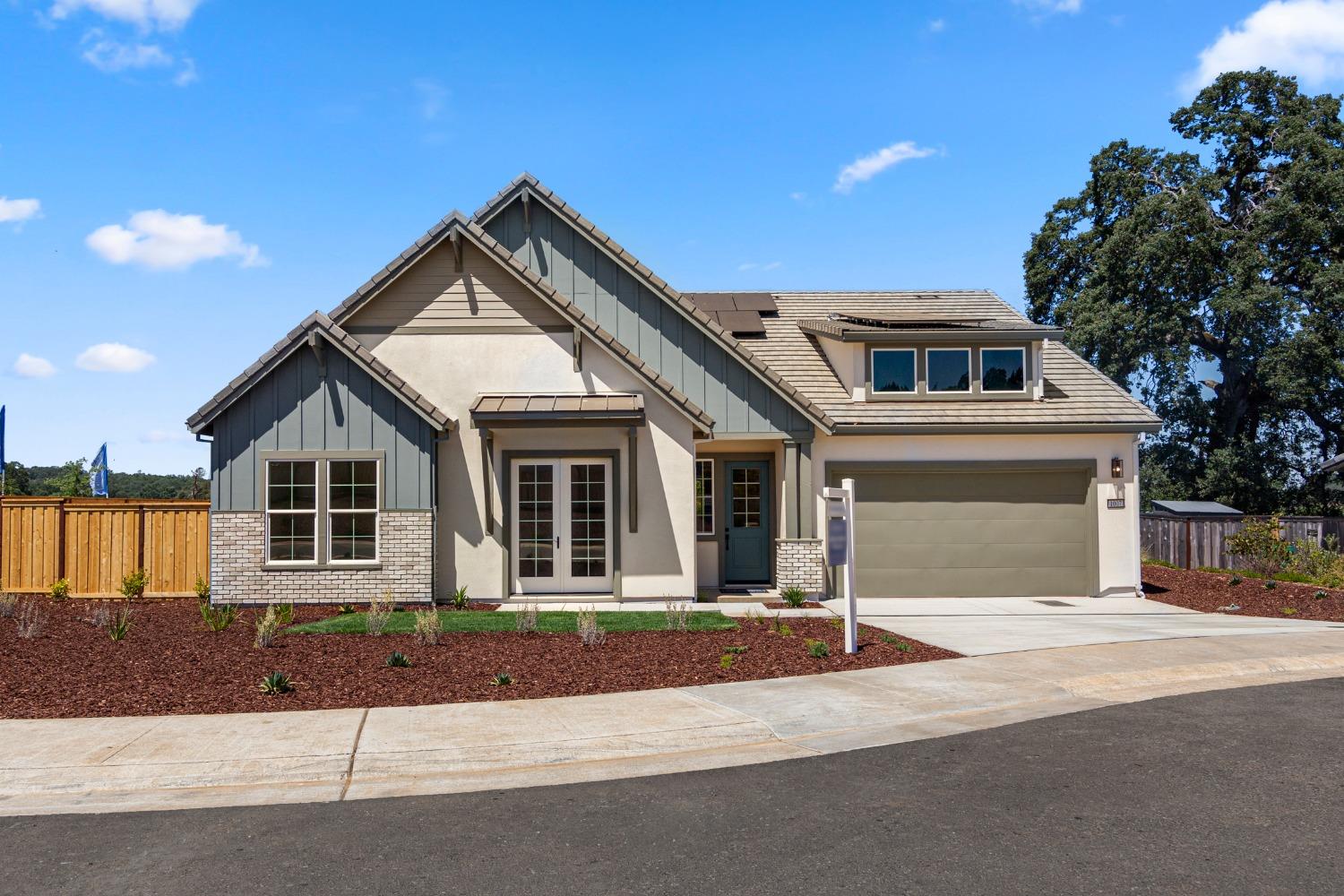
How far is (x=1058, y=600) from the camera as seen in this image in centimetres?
1888

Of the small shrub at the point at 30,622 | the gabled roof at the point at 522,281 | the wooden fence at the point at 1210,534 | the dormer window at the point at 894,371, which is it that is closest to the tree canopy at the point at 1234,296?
the wooden fence at the point at 1210,534

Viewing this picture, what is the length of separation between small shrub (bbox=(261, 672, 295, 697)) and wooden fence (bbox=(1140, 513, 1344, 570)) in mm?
21981

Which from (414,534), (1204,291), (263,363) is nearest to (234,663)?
(414,534)

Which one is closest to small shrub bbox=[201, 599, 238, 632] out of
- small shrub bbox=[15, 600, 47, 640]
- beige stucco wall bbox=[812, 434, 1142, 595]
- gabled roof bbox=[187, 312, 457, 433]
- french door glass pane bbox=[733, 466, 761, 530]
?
small shrub bbox=[15, 600, 47, 640]

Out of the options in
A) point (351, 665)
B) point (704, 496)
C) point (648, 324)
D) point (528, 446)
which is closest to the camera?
point (351, 665)

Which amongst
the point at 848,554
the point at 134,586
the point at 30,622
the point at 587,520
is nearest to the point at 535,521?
the point at 587,520

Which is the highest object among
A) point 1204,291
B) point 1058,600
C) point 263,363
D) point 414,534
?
point 1204,291

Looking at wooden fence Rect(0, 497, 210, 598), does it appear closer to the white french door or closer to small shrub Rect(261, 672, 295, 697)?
the white french door

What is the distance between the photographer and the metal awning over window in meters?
16.5

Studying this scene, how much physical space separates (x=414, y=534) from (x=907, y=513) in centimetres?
905

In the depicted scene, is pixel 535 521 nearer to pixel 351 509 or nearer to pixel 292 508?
pixel 351 509

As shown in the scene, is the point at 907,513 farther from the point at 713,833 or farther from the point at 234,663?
the point at 713,833

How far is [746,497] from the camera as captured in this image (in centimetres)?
2009

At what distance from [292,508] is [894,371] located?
1133 cm
